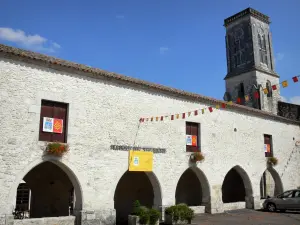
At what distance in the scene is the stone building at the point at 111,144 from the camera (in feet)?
32.9

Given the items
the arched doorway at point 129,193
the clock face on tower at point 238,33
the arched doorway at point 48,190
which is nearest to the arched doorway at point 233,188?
the arched doorway at point 129,193

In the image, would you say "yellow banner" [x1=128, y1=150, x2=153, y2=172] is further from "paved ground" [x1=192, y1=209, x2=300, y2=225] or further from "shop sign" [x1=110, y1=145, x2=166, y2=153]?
"paved ground" [x1=192, y1=209, x2=300, y2=225]

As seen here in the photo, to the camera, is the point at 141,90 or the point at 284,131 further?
the point at 284,131

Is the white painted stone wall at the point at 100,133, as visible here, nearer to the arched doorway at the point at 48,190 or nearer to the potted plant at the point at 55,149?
the potted plant at the point at 55,149

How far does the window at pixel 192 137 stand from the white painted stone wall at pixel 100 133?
0.92 feet

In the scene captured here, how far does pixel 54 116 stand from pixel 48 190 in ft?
17.7

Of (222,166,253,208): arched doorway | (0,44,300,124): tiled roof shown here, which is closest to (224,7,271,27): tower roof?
(0,44,300,124): tiled roof

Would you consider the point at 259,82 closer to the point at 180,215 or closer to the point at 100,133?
the point at 180,215

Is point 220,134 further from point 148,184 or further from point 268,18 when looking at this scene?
point 268,18

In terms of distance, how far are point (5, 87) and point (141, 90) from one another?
5.55m

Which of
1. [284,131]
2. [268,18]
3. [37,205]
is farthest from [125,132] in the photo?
[268,18]

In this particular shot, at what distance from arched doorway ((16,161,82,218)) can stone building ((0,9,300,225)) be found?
5 cm

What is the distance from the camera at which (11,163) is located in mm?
9562

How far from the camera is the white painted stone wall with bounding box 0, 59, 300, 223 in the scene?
982 centimetres
